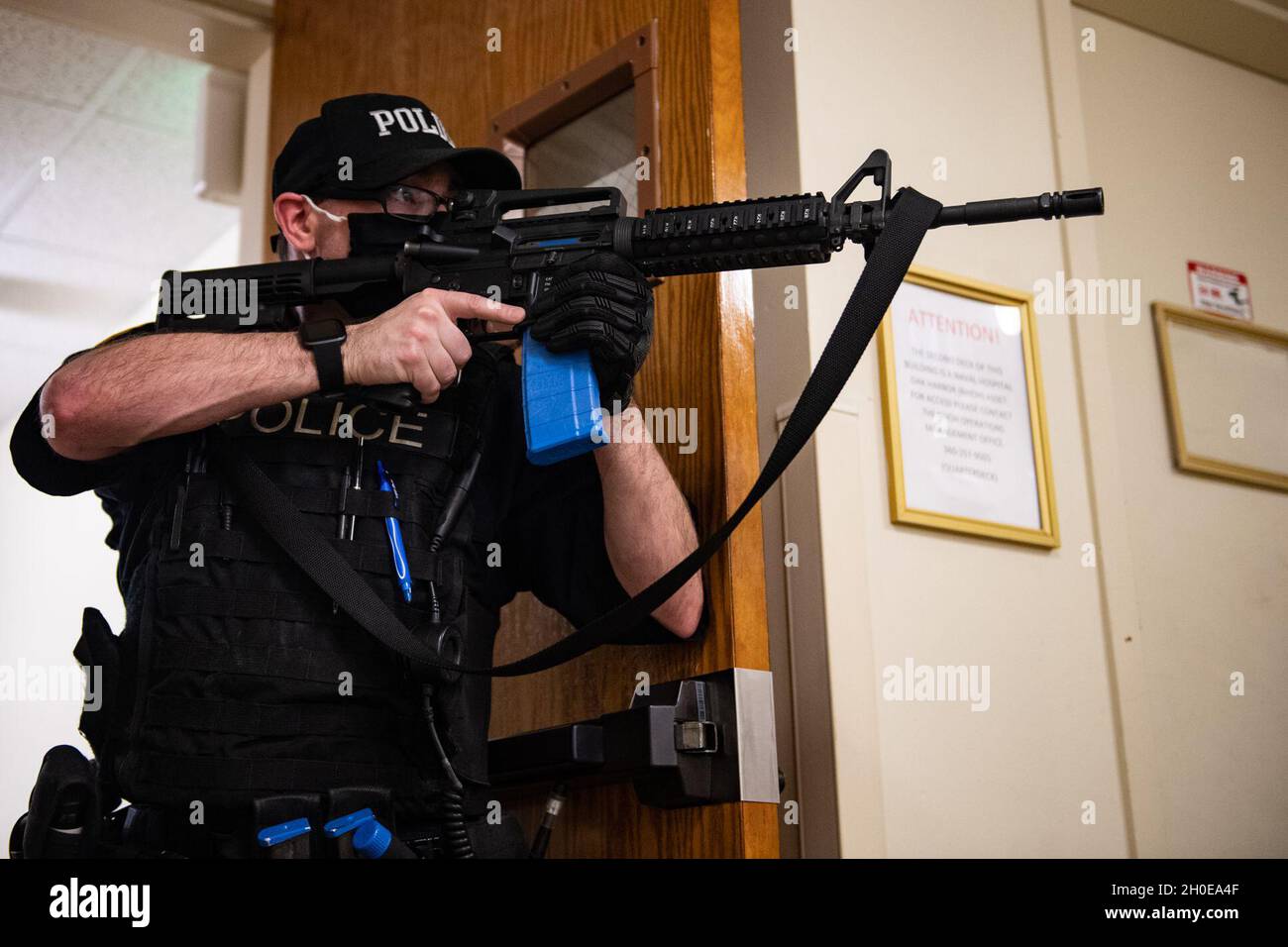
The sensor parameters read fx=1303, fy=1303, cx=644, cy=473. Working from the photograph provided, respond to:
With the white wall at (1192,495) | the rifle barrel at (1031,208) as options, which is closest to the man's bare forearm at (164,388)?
the rifle barrel at (1031,208)

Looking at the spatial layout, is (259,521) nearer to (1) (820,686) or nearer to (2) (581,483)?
(2) (581,483)

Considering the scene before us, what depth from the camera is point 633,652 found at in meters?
1.44

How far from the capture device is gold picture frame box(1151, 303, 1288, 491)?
87.5 inches

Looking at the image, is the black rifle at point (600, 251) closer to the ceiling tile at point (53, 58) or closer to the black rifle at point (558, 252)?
the black rifle at point (558, 252)

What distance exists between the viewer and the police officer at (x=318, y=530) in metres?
1.27

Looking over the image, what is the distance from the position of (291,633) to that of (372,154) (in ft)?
1.77

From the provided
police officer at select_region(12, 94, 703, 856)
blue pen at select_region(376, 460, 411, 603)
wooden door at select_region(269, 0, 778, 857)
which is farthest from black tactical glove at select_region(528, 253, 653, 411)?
blue pen at select_region(376, 460, 411, 603)

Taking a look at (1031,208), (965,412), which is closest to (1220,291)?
(965,412)

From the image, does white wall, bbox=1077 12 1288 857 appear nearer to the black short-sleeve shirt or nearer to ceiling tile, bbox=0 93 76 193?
the black short-sleeve shirt

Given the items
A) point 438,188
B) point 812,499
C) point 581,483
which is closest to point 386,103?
point 438,188

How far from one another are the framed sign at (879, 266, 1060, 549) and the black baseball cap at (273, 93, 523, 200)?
590 millimetres

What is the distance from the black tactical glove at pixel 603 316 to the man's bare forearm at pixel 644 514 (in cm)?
8

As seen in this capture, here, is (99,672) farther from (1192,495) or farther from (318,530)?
(1192,495)

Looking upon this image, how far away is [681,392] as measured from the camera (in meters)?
1.45
